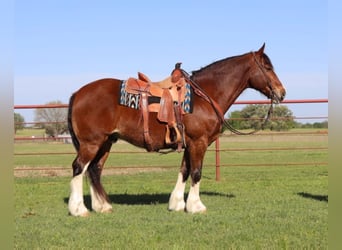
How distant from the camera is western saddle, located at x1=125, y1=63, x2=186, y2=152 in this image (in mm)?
5508

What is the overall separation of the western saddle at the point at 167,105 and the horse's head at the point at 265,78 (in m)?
1.11

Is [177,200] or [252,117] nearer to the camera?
[177,200]

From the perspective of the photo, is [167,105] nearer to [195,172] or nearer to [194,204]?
[195,172]

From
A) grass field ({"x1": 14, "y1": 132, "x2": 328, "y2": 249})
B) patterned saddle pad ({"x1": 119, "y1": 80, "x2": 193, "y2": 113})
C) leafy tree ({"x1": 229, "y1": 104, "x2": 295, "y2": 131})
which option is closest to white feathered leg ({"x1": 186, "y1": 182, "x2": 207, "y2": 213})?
grass field ({"x1": 14, "y1": 132, "x2": 328, "y2": 249})

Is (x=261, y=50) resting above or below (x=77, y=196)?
above

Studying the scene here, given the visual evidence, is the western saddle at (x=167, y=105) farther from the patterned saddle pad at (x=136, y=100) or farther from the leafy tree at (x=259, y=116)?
the leafy tree at (x=259, y=116)

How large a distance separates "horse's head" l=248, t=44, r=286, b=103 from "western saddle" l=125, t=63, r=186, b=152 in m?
1.11

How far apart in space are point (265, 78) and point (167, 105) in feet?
5.01

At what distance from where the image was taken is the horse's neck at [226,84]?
5949mm

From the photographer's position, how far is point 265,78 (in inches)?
234

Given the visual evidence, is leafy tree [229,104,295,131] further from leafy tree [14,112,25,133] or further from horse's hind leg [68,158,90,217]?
horse's hind leg [68,158,90,217]

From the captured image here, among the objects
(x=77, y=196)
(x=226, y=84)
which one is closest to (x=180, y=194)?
(x=77, y=196)

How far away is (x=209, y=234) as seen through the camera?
14.0ft

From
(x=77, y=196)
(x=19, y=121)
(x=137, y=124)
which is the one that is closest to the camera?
(x=77, y=196)
